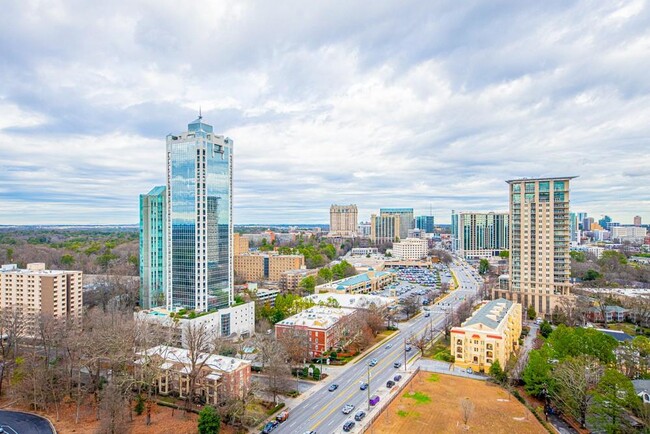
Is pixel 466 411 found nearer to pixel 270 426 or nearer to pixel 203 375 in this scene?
pixel 270 426

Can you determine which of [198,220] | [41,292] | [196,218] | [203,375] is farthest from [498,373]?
[41,292]

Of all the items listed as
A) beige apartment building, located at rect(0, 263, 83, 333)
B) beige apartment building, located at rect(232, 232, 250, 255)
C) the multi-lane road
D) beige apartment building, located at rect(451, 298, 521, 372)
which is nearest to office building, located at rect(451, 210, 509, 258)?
beige apartment building, located at rect(232, 232, 250, 255)

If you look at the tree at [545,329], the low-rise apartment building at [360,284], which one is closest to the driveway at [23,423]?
the low-rise apartment building at [360,284]

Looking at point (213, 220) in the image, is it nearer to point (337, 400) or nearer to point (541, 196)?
point (337, 400)

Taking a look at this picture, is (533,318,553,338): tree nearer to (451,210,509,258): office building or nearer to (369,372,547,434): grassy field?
(369,372,547,434): grassy field

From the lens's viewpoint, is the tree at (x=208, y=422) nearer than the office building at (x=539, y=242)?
Yes

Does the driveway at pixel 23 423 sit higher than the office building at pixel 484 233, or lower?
lower

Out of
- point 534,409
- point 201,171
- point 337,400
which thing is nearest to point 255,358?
point 337,400

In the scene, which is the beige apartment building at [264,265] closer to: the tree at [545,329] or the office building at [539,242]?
the office building at [539,242]
